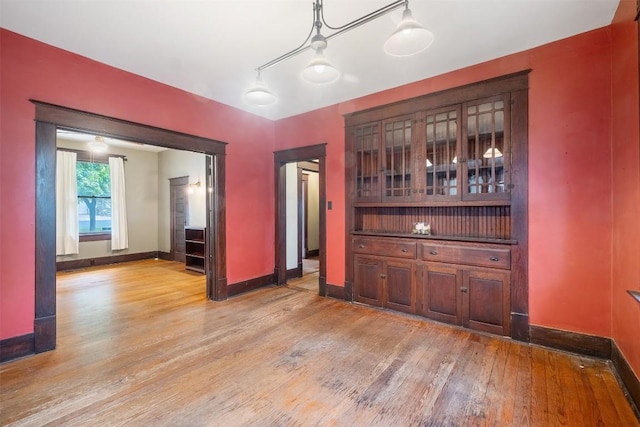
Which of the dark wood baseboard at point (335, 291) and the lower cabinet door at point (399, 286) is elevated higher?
the lower cabinet door at point (399, 286)

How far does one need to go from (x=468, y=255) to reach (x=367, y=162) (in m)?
1.75

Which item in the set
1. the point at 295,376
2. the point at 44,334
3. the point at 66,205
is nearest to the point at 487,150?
the point at 295,376

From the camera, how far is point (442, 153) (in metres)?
3.49

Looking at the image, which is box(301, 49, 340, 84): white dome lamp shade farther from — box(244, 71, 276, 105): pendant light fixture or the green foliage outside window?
the green foliage outside window

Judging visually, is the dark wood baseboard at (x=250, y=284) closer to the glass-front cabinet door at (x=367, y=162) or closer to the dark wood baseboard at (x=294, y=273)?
the dark wood baseboard at (x=294, y=273)

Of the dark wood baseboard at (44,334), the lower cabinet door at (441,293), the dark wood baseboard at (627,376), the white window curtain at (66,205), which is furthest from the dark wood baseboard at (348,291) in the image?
the white window curtain at (66,205)

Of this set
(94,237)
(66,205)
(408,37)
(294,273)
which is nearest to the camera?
(408,37)

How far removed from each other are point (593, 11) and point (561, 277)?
2.24 m

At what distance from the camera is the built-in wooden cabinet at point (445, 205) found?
9.52 ft

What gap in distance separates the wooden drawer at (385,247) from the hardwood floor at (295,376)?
2.49 ft

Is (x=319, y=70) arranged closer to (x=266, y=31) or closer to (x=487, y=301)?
(x=266, y=31)

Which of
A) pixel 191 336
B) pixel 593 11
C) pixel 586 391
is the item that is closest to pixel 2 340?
pixel 191 336

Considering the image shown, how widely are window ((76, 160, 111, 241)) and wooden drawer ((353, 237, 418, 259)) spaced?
630 cm

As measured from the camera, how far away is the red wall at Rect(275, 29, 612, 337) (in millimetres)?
2510
